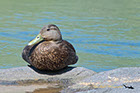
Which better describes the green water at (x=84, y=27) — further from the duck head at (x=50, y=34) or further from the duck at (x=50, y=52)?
the duck head at (x=50, y=34)

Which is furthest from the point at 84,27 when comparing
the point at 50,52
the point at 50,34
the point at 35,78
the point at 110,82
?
the point at 110,82

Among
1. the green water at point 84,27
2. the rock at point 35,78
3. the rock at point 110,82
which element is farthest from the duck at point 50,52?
the green water at point 84,27

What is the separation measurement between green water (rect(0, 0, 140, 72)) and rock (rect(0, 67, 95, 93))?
6.33 ft

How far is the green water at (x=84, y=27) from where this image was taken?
923cm

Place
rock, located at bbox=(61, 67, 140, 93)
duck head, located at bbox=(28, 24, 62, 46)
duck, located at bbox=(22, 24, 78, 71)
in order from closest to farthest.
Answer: rock, located at bbox=(61, 67, 140, 93) → duck, located at bbox=(22, 24, 78, 71) → duck head, located at bbox=(28, 24, 62, 46)

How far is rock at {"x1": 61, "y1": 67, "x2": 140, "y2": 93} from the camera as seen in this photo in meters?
5.21

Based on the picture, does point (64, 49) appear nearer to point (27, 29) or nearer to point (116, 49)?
point (116, 49)

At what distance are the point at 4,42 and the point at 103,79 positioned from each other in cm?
562

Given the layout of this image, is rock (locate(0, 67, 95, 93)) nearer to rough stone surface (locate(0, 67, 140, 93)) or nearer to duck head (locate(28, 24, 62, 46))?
rough stone surface (locate(0, 67, 140, 93))

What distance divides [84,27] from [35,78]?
23.1ft

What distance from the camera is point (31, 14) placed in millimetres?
15656

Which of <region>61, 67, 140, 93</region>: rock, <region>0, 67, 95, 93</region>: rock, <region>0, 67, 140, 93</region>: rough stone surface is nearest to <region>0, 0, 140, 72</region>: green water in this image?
<region>0, 67, 95, 93</region>: rock

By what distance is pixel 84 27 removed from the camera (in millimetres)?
13000

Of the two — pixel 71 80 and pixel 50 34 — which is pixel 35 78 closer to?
pixel 71 80
